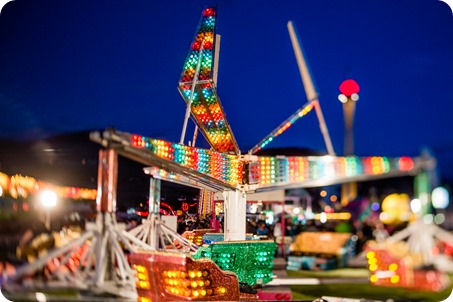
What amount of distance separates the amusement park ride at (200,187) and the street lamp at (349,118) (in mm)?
77

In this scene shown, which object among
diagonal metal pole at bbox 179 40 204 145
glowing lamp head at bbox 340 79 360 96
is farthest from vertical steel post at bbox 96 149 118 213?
glowing lamp head at bbox 340 79 360 96

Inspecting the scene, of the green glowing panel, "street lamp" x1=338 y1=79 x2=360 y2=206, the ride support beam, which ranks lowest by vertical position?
the green glowing panel

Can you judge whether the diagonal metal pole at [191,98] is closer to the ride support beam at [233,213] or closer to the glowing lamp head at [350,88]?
the ride support beam at [233,213]

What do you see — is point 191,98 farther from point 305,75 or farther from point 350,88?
point 350,88

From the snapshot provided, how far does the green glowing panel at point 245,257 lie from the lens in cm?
443

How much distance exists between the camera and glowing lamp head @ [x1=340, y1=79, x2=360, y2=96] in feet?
14.6

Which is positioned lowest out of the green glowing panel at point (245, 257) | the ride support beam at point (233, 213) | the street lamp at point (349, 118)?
the green glowing panel at point (245, 257)

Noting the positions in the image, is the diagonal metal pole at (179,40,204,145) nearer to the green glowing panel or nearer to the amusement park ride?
the amusement park ride

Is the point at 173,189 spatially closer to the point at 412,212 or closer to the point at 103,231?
the point at 103,231

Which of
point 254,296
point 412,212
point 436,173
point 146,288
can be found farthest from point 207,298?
point 436,173

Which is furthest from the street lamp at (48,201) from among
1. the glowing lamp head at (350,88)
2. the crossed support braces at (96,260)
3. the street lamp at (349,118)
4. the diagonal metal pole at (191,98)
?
the glowing lamp head at (350,88)

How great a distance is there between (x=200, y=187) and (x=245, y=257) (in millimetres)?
746

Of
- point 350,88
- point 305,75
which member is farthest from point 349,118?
point 305,75

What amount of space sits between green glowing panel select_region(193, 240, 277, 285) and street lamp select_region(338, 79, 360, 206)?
941 mm
